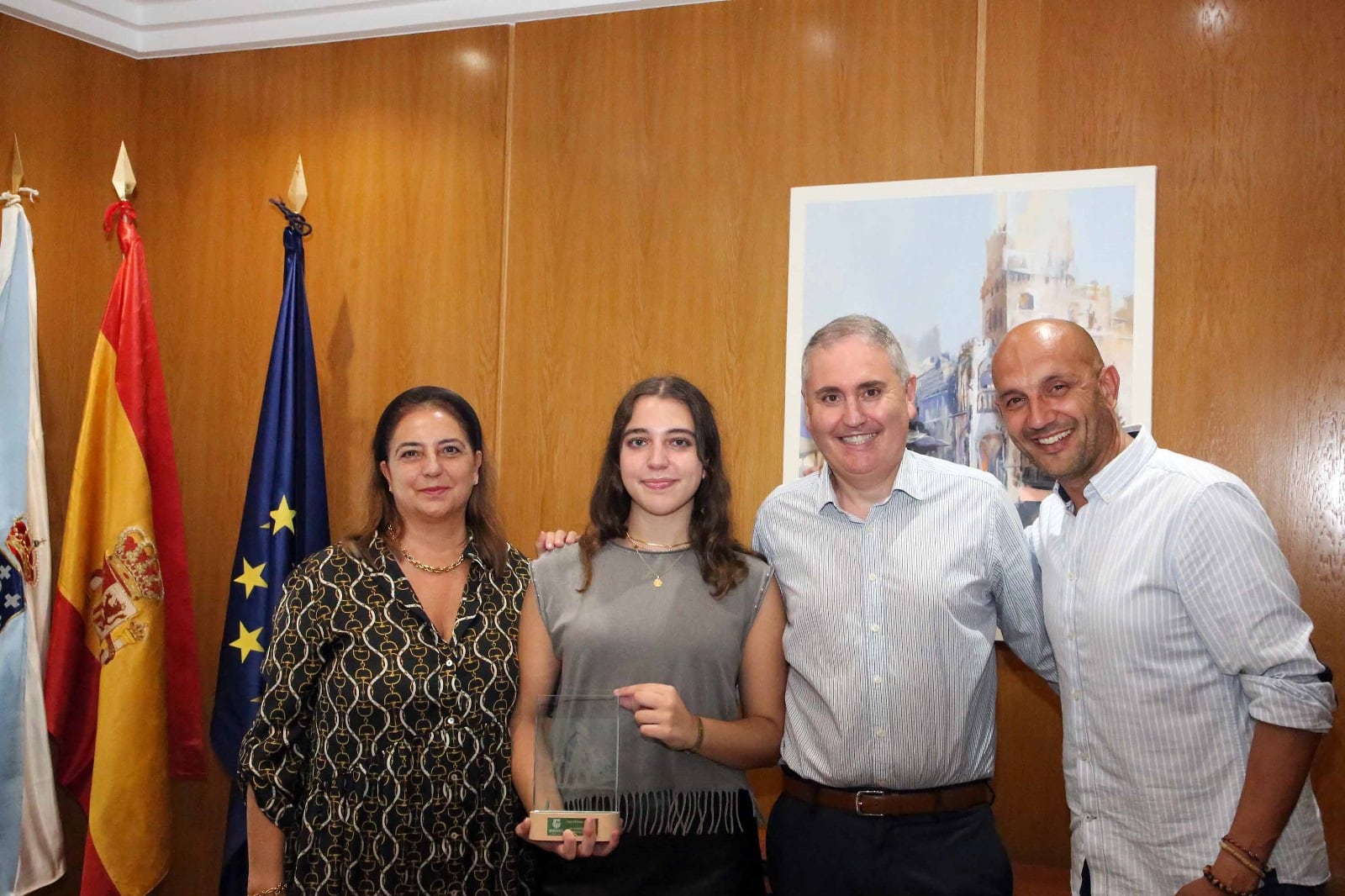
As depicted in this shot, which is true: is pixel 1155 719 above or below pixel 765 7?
below

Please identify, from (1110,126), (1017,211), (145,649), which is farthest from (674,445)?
(145,649)

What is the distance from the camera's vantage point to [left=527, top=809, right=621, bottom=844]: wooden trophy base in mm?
1911

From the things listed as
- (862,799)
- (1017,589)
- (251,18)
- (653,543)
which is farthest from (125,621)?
(1017,589)

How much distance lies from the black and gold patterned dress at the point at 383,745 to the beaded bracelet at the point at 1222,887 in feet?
4.41

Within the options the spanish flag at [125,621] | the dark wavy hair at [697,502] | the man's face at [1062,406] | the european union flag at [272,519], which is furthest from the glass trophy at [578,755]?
the spanish flag at [125,621]

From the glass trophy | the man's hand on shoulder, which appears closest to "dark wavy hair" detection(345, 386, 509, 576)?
the man's hand on shoulder

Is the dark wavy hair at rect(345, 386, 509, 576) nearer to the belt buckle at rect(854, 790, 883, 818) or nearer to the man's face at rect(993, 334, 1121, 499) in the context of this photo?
the belt buckle at rect(854, 790, 883, 818)

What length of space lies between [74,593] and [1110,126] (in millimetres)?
3447

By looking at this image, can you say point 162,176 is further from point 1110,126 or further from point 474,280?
point 1110,126

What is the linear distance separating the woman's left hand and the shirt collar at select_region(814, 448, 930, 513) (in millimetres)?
535

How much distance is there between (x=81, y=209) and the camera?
370 cm

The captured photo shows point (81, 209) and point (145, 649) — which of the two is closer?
point (145, 649)

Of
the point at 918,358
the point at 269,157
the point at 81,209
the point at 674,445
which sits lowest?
the point at 674,445

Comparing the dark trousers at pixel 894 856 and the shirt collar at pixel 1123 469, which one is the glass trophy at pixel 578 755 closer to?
the dark trousers at pixel 894 856
